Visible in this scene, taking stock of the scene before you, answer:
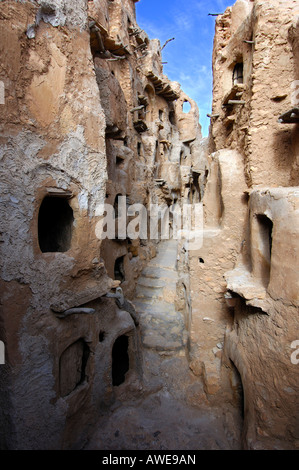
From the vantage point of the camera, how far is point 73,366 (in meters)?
5.38

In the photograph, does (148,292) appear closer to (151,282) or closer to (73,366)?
(151,282)

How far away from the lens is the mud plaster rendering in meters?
4.06

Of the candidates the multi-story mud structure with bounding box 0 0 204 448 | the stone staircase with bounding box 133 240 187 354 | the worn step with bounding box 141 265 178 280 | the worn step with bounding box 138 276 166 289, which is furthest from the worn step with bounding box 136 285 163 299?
the multi-story mud structure with bounding box 0 0 204 448

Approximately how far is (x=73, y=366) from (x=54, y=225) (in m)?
3.48

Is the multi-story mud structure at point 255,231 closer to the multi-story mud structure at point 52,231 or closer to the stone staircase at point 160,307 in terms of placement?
the stone staircase at point 160,307

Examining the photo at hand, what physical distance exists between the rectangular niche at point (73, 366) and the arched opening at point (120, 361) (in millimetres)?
1767

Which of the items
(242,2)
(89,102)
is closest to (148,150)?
(242,2)

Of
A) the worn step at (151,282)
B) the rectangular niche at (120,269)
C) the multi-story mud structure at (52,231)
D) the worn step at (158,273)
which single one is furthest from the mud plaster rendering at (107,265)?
the worn step at (158,273)

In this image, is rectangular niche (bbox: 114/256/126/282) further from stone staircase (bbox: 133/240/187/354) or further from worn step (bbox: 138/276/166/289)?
Answer: worn step (bbox: 138/276/166/289)

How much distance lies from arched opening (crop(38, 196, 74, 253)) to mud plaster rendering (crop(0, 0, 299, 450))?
49 millimetres

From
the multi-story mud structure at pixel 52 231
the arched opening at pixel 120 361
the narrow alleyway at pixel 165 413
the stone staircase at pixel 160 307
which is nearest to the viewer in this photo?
the multi-story mud structure at pixel 52 231

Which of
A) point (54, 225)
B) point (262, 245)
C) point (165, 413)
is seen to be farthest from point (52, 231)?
point (165, 413)

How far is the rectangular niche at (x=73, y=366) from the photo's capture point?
5.05 metres
